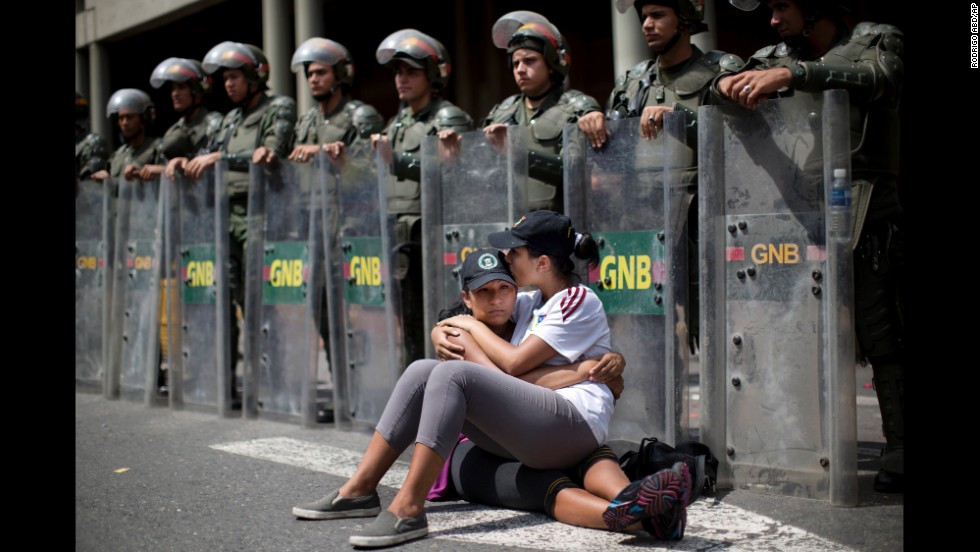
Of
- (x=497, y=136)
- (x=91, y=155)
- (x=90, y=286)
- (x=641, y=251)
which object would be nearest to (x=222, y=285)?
(x=90, y=286)

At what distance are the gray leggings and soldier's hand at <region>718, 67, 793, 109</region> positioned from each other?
4.99ft

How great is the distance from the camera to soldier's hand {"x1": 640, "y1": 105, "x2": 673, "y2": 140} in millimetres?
4969

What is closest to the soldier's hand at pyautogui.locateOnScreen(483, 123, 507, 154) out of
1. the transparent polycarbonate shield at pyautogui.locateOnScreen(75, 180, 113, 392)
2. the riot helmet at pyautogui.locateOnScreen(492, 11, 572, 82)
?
the riot helmet at pyautogui.locateOnScreen(492, 11, 572, 82)

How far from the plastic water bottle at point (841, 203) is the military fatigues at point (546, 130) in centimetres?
168

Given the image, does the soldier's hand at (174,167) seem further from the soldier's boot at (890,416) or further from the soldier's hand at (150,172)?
the soldier's boot at (890,416)

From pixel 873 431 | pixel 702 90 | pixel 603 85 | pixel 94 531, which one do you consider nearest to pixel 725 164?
pixel 702 90

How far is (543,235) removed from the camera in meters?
4.30

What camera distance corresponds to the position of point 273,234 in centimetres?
711

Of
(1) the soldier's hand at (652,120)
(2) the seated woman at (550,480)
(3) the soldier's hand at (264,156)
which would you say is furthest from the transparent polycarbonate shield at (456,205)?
(3) the soldier's hand at (264,156)

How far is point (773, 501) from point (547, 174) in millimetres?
2091

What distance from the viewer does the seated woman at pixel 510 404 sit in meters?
3.92

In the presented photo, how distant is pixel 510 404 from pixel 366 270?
266 cm

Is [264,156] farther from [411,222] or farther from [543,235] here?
[543,235]
